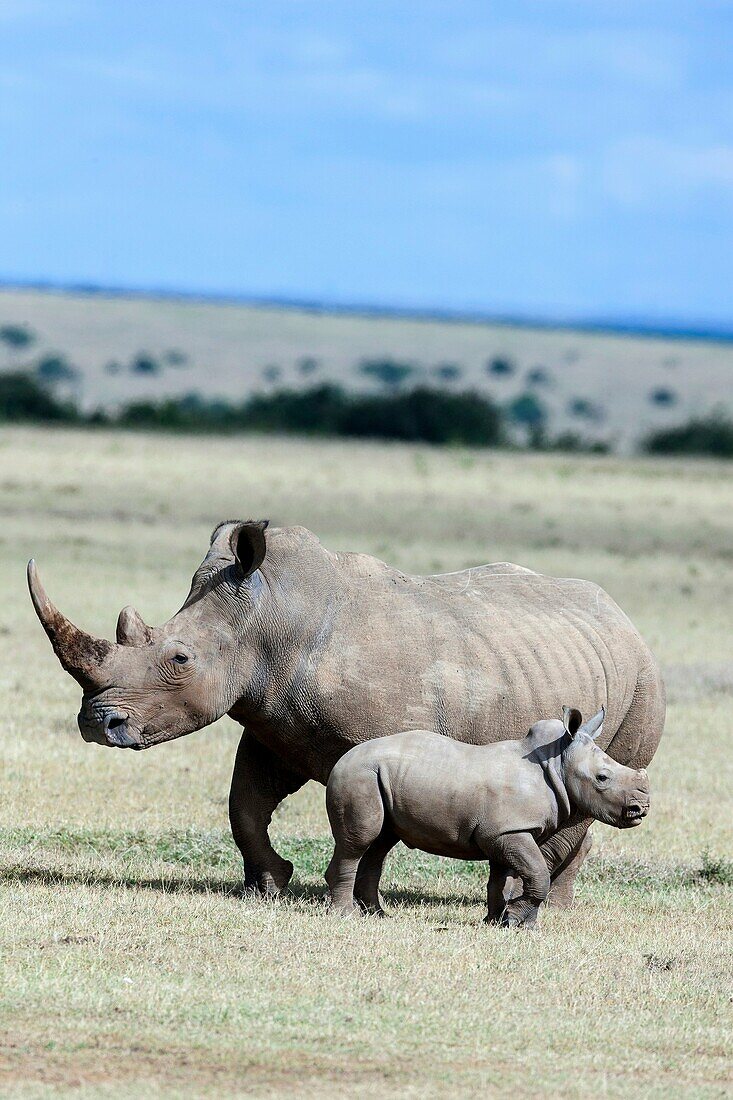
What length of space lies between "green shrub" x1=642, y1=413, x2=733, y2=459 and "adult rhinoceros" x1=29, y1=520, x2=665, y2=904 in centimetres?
5404

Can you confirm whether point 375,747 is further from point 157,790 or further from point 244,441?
point 244,441

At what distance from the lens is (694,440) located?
65125 millimetres

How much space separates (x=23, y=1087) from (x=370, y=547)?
73.0 feet

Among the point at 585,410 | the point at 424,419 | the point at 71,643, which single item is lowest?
the point at 585,410

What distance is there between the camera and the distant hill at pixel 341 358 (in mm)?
107938

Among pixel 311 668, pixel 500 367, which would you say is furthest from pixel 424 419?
pixel 500 367

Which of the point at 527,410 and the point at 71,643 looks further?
the point at 527,410

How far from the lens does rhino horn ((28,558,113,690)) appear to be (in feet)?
28.7

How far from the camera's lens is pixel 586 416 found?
104 meters

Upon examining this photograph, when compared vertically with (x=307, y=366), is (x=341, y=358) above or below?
above

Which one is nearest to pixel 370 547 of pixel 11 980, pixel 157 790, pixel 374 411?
pixel 157 790

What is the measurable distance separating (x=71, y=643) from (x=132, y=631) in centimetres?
38

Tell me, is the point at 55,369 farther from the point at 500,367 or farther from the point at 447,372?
the point at 500,367

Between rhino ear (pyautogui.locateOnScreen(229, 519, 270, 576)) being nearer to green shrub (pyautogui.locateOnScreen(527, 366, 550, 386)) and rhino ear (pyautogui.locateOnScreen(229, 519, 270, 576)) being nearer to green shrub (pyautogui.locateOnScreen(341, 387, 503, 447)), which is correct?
green shrub (pyautogui.locateOnScreen(341, 387, 503, 447))
